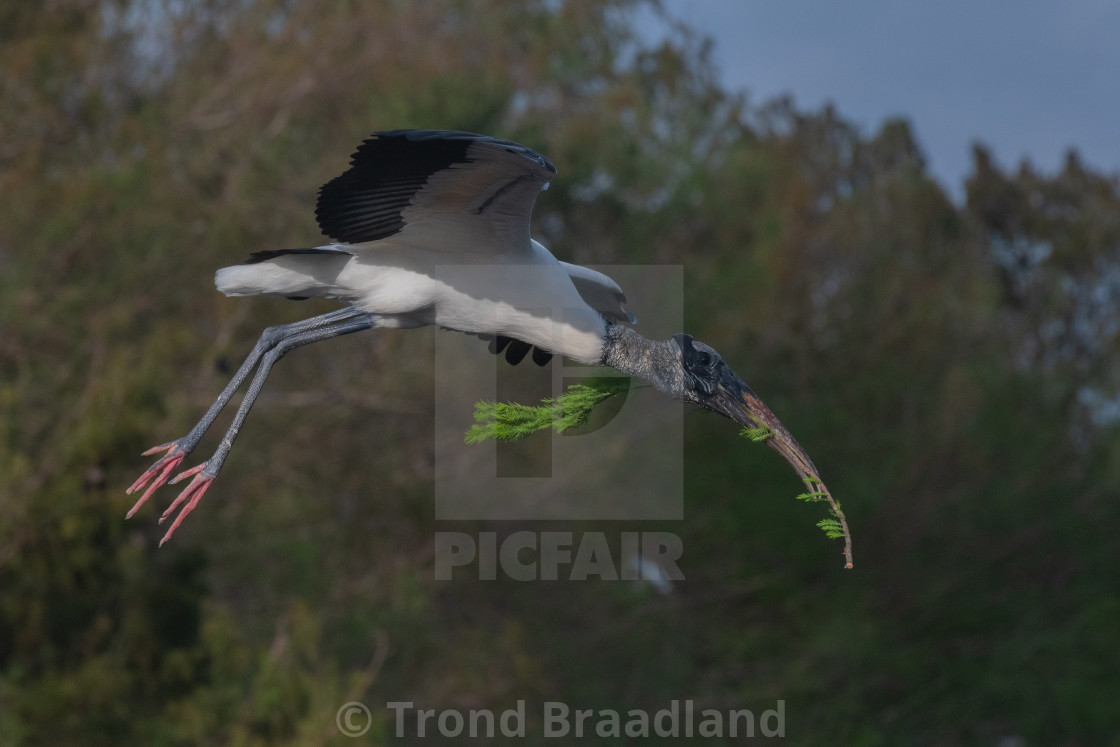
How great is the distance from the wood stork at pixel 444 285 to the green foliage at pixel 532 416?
0.22 meters

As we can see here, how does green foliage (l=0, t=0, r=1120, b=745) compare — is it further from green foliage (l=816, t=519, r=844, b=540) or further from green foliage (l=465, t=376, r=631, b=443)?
green foliage (l=816, t=519, r=844, b=540)

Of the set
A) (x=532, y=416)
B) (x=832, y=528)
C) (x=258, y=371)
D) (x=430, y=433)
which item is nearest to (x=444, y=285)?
(x=532, y=416)

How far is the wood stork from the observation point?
370 centimetres

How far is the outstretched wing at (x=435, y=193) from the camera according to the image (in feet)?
11.4

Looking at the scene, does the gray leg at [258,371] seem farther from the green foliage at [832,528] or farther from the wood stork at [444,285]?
the green foliage at [832,528]

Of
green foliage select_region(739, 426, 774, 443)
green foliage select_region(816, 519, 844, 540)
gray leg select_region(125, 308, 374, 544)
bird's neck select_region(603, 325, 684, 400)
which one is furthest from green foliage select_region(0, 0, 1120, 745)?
green foliage select_region(816, 519, 844, 540)

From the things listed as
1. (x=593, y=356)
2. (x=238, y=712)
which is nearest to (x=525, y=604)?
(x=238, y=712)

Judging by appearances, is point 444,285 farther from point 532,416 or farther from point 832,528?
point 832,528

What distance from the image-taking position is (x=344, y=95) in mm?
13797

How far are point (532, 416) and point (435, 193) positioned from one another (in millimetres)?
673

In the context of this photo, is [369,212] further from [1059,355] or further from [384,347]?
[1059,355]

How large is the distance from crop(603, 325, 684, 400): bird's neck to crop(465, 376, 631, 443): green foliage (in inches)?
6.8

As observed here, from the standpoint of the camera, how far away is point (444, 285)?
12.6 feet

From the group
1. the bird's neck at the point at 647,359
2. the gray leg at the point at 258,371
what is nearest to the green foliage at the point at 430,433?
the gray leg at the point at 258,371
